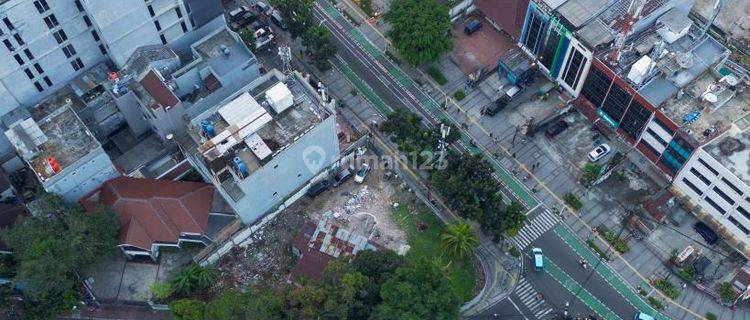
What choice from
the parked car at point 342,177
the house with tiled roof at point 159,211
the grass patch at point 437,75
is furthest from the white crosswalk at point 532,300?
the house with tiled roof at point 159,211

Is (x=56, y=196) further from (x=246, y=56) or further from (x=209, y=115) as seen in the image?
(x=246, y=56)

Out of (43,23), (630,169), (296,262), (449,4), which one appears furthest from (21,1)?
(630,169)

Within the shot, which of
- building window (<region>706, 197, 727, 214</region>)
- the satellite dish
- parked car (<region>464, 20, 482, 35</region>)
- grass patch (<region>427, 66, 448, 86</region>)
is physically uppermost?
parked car (<region>464, 20, 482, 35</region>)

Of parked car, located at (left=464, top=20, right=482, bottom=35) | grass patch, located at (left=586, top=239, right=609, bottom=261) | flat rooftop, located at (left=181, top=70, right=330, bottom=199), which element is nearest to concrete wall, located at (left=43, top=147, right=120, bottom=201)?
flat rooftop, located at (left=181, top=70, right=330, bottom=199)

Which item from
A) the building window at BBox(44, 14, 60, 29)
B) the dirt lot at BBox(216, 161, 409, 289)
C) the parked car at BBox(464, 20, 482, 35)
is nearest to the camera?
the building window at BBox(44, 14, 60, 29)

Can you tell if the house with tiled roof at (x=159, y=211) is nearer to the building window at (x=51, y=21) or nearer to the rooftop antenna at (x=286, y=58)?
the building window at (x=51, y=21)

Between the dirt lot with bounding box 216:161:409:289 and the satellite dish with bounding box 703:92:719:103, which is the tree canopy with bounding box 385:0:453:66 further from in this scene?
the satellite dish with bounding box 703:92:719:103
